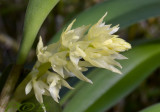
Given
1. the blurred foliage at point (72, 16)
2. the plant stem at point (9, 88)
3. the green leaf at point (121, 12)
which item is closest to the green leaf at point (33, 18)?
the plant stem at point (9, 88)

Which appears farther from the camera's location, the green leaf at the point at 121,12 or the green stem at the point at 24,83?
the green leaf at the point at 121,12

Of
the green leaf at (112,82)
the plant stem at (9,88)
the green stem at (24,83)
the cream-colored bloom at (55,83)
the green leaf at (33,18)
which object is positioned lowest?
the green leaf at (112,82)

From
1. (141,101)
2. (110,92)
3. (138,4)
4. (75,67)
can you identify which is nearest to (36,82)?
(75,67)

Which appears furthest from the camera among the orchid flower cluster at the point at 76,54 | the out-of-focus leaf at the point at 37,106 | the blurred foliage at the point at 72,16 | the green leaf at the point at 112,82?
the blurred foliage at the point at 72,16

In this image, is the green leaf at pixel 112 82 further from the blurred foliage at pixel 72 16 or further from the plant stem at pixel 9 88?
the blurred foliage at pixel 72 16

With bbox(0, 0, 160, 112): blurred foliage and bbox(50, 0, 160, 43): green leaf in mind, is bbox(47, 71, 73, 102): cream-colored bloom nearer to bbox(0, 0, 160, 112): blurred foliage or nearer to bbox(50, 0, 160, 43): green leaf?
bbox(50, 0, 160, 43): green leaf

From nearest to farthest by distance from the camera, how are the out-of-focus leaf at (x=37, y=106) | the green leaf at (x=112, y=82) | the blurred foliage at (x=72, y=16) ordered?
the out-of-focus leaf at (x=37, y=106)
the green leaf at (x=112, y=82)
the blurred foliage at (x=72, y=16)
